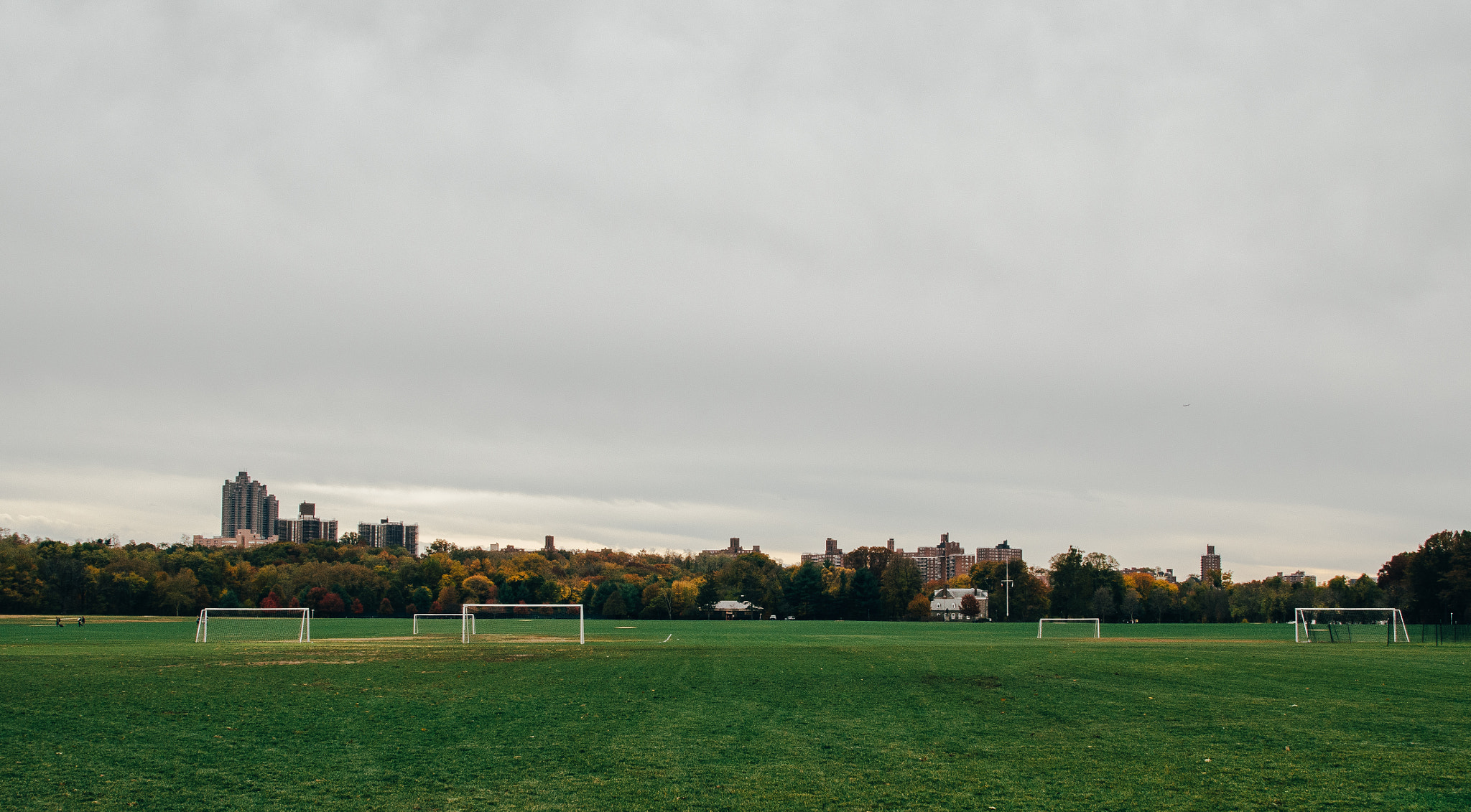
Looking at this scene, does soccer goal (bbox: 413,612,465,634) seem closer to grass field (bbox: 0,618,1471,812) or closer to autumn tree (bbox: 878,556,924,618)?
grass field (bbox: 0,618,1471,812)

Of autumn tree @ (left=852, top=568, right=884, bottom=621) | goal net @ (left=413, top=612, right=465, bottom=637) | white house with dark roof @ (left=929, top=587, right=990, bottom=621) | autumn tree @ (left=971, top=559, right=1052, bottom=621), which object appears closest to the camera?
goal net @ (left=413, top=612, right=465, bottom=637)

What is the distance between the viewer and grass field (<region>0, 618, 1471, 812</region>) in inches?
385

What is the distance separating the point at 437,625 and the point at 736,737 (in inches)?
3173

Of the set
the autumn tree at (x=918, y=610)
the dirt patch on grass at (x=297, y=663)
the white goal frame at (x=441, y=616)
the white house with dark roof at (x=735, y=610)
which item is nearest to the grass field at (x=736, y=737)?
the dirt patch on grass at (x=297, y=663)

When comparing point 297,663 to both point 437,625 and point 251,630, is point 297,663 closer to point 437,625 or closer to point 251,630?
point 251,630

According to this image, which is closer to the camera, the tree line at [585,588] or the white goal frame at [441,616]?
the white goal frame at [441,616]

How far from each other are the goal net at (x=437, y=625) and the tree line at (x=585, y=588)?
11.0 meters

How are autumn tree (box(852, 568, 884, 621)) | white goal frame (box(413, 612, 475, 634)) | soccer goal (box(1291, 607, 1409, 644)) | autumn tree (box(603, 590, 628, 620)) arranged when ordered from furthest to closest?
1. autumn tree (box(852, 568, 884, 621))
2. autumn tree (box(603, 590, 628, 620))
3. white goal frame (box(413, 612, 475, 634))
4. soccer goal (box(1291, 607, 1409, 644))

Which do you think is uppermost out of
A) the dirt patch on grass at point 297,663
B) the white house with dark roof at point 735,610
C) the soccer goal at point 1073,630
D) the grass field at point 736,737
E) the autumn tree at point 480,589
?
the grass field at point 736,737

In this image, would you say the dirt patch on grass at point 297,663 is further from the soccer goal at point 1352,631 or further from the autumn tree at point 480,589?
the autumn tree at point 480,589

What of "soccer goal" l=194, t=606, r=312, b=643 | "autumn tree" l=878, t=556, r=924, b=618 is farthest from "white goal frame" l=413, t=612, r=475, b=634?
"autumn tree" l=878, t=556, r=924, b=618

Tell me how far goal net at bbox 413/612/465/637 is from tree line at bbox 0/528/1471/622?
11022 millimetres

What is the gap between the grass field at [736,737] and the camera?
977 centimetres

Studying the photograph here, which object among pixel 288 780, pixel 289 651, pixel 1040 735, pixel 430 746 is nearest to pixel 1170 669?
pixel 1040 735
